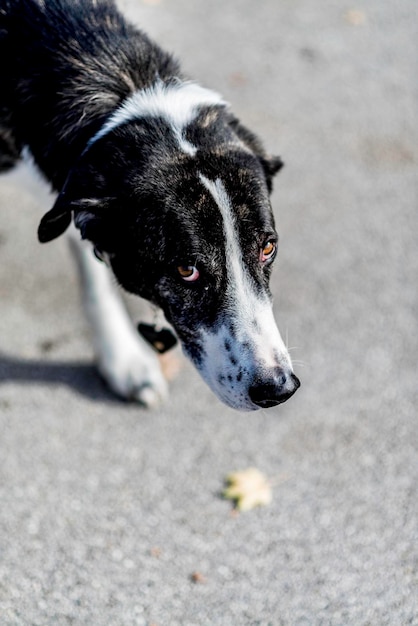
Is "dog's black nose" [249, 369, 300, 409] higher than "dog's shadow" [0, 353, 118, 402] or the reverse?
higher

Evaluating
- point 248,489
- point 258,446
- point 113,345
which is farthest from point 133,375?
point 248,489

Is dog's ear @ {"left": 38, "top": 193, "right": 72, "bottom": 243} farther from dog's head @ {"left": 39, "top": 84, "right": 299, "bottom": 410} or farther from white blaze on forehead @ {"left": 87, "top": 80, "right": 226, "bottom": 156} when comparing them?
white blaze on forehead @ {"left": 87, "top": 80, "right": 226, "bottom": 156}

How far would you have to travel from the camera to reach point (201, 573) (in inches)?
132

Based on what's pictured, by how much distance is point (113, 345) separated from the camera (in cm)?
409

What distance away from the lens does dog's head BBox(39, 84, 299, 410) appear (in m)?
2.88

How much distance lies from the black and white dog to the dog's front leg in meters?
0.81

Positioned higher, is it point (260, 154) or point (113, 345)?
point (260, 154)

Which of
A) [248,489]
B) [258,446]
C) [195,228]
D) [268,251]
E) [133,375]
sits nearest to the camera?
[195,228]

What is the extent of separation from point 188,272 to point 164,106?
682 mm

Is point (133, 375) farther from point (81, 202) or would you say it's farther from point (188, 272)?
point (81, 202)

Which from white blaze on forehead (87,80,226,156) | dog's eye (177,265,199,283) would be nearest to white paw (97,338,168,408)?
dog's eye (177,265,199,283)

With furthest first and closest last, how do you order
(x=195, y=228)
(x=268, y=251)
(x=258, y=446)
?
1. (x=258, y=446)
2. (x=268, y=251)
3. (x=195, y=228)

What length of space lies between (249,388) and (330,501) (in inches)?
41.5

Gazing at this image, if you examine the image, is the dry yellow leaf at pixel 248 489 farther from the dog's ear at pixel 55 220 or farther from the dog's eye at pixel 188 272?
the dog's ear at pixel 55 220
